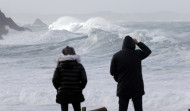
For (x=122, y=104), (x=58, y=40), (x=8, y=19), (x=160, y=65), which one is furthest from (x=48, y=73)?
Result: (x=8, y=19)

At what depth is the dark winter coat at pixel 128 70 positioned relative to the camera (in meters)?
5.05

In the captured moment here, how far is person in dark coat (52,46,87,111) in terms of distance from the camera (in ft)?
15.8

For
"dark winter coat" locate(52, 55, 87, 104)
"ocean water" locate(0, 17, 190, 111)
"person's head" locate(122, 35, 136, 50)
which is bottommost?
"ocean water" locate(0, 17, 190, 111)

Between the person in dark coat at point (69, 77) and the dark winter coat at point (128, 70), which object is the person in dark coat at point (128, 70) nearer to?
the dark winter coat at point (128, 70)

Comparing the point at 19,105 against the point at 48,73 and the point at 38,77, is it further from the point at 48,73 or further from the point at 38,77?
the point at 48,73

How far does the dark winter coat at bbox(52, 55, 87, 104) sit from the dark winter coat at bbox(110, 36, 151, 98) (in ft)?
1.50

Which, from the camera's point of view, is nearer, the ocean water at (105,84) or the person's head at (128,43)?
the person's head at (128,43)

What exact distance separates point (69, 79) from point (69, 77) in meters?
0.02

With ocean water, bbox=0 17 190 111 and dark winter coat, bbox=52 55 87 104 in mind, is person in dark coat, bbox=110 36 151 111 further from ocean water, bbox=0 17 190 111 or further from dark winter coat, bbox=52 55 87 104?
ocean water, bbox=0 17 190 111

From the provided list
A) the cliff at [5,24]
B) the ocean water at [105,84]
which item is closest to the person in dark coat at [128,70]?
the ocean water at [105,84]

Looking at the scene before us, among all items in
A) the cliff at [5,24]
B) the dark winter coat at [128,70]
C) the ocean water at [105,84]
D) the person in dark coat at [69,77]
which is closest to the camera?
the person in dark coat at [69,77]

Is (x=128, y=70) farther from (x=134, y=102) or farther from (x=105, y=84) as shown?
(x=105, y=84)

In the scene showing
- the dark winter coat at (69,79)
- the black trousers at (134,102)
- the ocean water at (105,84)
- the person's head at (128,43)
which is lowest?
the ocean water at (105,84)

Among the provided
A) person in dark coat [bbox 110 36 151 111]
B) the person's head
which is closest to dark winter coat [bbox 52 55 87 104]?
person in dark coat [bbox 110 36 151 111]
